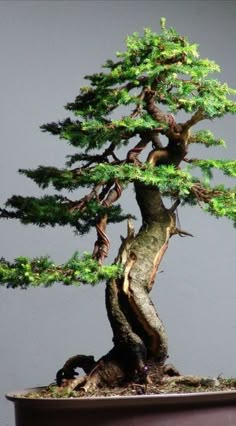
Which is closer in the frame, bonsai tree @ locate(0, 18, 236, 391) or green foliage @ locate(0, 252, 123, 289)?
green foliage @ locate(0, 252, 123, 289)

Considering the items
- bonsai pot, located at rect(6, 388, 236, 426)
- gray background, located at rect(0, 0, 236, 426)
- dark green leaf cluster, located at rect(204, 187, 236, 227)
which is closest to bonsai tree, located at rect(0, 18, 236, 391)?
dark green leaf cluster, located at rect(204, 187, 236, 227)

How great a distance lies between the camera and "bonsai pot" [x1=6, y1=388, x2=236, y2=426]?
1827 mm

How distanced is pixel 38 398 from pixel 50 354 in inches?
40.1

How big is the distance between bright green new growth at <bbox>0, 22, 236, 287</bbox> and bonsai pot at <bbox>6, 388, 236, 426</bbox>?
263mm

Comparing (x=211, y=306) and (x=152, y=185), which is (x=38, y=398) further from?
(x=211, y=306)

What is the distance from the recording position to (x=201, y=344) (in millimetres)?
3113

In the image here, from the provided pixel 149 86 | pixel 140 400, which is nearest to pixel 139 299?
pixel 140 400

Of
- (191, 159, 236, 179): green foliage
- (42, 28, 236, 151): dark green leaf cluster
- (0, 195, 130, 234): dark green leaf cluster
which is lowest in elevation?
(0, 195, 130, 234): dark green leaf cluster

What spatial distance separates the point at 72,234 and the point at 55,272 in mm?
1073

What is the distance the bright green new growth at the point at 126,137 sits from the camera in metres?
1.96

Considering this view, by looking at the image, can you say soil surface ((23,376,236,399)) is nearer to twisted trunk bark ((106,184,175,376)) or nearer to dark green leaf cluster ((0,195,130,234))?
twisted trunk bark ((106,184,175,376))

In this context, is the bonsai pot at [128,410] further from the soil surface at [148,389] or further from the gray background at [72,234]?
the gray background at [72,234]

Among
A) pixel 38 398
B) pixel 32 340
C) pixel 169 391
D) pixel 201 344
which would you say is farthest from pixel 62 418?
pixel 201 344

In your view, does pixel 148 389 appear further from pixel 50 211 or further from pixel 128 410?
pixel 50 211
